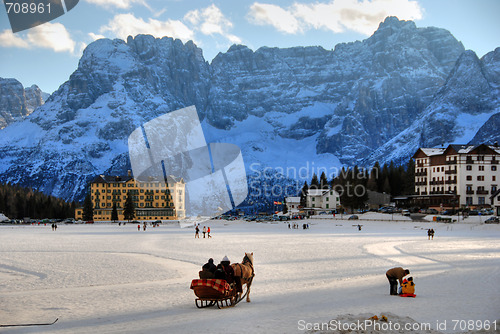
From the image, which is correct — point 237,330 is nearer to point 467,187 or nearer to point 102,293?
point 102,293

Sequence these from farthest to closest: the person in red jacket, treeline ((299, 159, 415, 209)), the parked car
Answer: treeline ((299, 159, 415, 209))
the parked car
the person in red jacket

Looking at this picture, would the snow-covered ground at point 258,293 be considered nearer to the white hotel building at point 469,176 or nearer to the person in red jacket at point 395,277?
the person in red jacket at point 395,277

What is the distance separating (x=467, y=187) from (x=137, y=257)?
105722mm

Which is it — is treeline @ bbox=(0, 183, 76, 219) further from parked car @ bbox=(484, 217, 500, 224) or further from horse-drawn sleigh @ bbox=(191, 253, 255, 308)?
horse-drawn sleigh @ bbox=(191, 253, 255, 308)

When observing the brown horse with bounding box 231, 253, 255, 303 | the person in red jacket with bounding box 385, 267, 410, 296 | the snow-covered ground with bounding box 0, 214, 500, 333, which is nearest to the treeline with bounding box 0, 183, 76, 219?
the snow-covered ground with bounding box 0, 214, 500, 333

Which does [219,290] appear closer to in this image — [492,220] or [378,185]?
[492,220]

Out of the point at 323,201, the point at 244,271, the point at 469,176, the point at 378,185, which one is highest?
the point at 469,176

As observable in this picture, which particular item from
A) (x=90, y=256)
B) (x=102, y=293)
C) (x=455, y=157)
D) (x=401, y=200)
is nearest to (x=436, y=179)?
(x=455, y=157)

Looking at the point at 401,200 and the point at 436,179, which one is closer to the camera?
the point at 436,179

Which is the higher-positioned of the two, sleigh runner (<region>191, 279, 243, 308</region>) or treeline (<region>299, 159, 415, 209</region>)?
treeline (<region>299, 159, 415, 209</region>)

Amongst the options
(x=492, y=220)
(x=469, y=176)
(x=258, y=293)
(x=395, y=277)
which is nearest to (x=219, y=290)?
(x=258, y=293)

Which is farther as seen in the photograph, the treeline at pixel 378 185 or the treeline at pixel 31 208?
the treeline at pixel 31 208

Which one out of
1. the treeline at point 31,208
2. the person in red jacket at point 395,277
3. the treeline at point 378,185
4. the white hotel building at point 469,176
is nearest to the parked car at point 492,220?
the white hotel building at point 469,176

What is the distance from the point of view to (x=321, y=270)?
109ft
